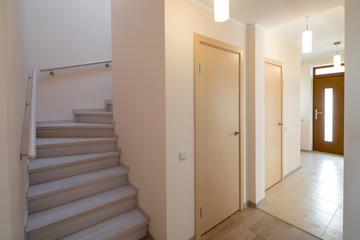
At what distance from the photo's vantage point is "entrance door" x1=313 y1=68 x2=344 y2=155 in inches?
191

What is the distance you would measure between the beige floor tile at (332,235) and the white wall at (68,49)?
13.6 feet

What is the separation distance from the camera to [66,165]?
2.19 m

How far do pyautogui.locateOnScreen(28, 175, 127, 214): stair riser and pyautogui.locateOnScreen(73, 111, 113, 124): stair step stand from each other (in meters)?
1.21

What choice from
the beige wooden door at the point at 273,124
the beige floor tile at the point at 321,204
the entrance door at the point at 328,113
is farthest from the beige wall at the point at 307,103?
the beige floor tile at the point at 321,204

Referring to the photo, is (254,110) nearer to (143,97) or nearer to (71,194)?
(143,97)

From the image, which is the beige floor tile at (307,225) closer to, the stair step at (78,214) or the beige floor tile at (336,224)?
the beige floor tile at (336,224)

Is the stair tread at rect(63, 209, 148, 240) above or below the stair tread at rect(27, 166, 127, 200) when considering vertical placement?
below

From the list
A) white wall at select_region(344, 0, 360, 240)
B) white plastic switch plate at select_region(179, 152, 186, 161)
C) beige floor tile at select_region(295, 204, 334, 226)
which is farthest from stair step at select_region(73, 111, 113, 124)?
beige floor tile at select_region(295, 204, 334, 226)

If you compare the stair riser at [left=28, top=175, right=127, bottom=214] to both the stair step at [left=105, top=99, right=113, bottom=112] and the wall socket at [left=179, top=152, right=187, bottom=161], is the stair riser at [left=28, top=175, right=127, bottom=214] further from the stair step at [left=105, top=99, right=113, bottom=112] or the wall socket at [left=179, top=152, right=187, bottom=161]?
Answer: the stair step at [left=105, top=99, right=113, bottom=112]

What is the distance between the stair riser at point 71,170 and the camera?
80.0 inches

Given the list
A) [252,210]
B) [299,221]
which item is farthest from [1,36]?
[299,221]

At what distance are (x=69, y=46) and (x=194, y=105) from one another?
3.04 metres

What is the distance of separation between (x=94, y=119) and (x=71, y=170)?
1241 millimetres

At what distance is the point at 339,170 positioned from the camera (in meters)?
3.85
